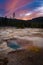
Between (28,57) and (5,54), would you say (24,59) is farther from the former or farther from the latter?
(5,54)

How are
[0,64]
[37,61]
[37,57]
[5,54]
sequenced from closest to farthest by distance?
[0,64], [37,61], [37,57], [5,54]

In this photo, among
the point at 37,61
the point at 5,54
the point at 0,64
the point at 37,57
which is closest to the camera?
the point at 0,64

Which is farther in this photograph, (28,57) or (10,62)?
(28,57)

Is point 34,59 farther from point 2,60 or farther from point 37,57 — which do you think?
point 2,60

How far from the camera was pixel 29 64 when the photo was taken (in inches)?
295

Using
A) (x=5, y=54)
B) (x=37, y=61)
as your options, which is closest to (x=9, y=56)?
(x=5, y=54)

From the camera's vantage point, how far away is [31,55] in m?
9.08

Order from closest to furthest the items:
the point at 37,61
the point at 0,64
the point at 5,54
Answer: the point at 0,64
the point at 37,61
the point at 5,54

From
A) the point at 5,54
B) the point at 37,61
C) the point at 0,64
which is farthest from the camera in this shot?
the point at 5,54

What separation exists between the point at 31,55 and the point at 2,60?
1868 mm

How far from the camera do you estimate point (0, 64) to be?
744 cm

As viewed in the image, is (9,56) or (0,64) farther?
(9,56)

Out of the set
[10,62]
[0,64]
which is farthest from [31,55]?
[0,64]

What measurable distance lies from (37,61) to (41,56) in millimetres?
981
